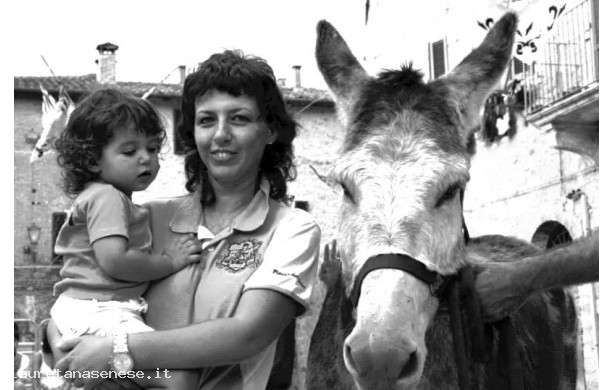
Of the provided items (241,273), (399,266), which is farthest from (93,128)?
(399,266)

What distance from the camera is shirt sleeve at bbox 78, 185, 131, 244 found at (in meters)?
3.30

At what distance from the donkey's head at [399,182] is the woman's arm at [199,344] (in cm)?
30

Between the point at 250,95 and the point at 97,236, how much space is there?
74 cm

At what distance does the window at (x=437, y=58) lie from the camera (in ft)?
64.9

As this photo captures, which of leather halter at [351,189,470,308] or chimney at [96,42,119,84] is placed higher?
chimney at [96,42,119,84]

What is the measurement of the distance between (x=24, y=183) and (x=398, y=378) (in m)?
29.7

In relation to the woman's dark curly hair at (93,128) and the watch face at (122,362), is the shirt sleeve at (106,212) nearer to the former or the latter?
the woman's dark curly hair at (93,128)

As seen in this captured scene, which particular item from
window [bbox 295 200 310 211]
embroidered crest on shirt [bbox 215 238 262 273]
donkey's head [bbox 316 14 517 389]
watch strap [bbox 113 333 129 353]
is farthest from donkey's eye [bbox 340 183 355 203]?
window [bbox 295 200 310 211]

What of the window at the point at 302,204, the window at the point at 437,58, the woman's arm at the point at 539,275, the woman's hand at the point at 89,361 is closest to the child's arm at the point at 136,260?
the woman's hand at the point at 89,361

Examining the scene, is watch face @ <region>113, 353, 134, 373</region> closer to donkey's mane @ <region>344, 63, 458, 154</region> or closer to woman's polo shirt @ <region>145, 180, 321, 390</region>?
woman's polo shirt @ <region>145, 180, 321, 390</region>

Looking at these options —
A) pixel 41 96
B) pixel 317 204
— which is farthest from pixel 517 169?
pixel 41 96

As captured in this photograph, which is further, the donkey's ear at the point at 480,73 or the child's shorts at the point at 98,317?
the donkey's ear at the point at 480,73

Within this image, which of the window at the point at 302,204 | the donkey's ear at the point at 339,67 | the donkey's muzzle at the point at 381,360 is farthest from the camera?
the window at the point at 302,204

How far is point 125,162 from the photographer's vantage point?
3.53 metres
